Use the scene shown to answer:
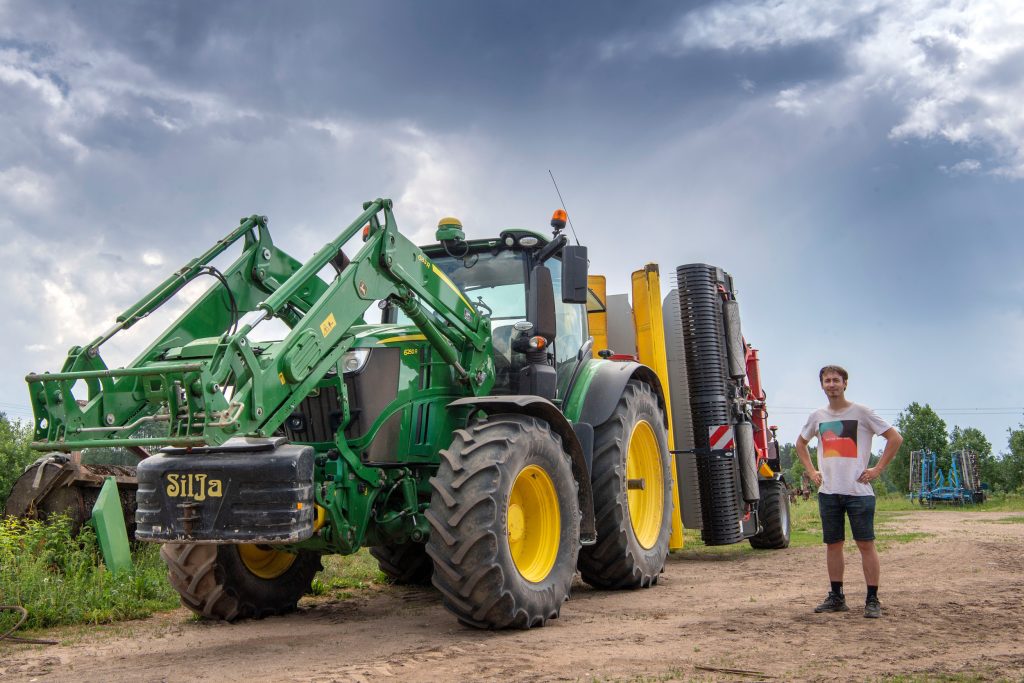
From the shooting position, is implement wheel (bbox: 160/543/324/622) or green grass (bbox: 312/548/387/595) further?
green grass (bbox: 312/548/387/595)

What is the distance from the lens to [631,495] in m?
8.76

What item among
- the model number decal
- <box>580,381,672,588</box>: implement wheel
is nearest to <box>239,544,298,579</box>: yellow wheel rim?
the model number decal

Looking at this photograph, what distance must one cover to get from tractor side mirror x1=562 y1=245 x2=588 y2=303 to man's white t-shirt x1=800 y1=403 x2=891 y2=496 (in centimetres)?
199

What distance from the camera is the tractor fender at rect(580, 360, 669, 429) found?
787 centimetres

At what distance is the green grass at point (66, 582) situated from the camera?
6953 mm

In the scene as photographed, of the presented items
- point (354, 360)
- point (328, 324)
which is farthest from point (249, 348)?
point (354, 360)

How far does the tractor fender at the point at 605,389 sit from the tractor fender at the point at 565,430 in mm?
620

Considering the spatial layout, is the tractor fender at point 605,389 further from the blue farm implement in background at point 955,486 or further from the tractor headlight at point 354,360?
the blue farm implement in background at point 955,486

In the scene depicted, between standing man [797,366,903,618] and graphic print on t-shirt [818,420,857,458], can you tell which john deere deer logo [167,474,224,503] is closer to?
standing man [797,366,903,618]

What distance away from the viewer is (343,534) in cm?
596

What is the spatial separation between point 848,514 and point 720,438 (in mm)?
4060

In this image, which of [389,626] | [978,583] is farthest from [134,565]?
[978,583]

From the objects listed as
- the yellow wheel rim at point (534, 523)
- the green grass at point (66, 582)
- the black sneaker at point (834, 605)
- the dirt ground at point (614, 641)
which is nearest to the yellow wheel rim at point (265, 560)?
the dirt ground at point (614, 641)

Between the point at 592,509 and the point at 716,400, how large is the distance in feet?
12.9
